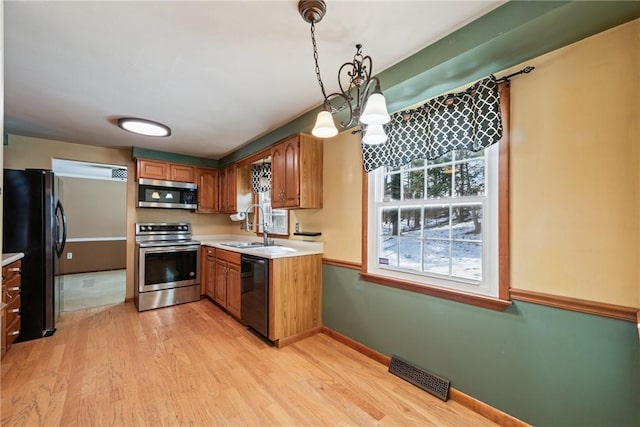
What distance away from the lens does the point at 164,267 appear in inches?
151

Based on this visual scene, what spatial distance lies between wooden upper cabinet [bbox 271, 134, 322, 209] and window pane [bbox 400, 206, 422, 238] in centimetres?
102

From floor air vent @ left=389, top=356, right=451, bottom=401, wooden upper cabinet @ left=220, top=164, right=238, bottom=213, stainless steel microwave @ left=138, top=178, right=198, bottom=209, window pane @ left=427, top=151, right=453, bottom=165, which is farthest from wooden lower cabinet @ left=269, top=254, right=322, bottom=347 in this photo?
stainless steel microwave @ left=138, top=178, right=198, bottom=209

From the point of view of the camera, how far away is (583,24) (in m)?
1.29

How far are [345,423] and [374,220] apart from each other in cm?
155

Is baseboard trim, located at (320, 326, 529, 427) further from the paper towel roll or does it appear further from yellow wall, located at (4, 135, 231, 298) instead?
yellow wall, located at (4, 135, 231, 298)

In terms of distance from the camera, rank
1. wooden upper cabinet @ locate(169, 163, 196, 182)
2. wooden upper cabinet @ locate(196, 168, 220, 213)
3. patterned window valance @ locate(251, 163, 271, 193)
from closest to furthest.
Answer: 1. patterned window valance @ locate(251, 163, 271, 193)
2. wooden upper cabinet @ locate(169, 163, 196, 182)
3. wooden upper cabinet @ locate(196, 168, 220, 213)

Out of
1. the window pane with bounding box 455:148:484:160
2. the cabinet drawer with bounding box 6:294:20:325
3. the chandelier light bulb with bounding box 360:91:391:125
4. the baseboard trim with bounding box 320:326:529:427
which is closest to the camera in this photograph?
the chandelier light bulb with bounding box 360:91:391:125

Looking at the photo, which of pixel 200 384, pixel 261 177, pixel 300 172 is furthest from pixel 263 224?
pixel 200 384

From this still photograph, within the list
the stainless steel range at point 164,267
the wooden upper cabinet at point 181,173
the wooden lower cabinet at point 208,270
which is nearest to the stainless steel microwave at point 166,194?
the wooden upper cabinet at point 181,173

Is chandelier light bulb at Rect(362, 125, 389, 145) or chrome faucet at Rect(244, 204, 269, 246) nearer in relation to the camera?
chandelier light bulb at Rect(362, 125, 389, 145)

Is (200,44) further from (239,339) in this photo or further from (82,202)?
(82,202)

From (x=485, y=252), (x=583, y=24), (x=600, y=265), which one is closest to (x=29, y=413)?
(x=485, y=252)

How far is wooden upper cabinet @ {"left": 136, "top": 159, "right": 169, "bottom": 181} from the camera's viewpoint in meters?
3.97

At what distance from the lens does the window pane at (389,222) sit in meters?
2.40
